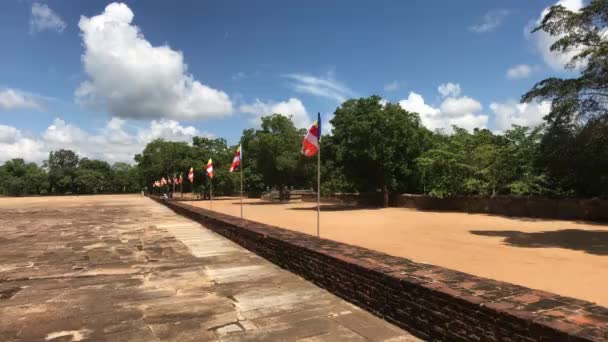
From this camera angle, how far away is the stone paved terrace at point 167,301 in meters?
4.31

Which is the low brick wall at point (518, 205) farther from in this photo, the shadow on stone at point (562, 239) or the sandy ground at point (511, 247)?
the shadow on stone at point (562, 239)

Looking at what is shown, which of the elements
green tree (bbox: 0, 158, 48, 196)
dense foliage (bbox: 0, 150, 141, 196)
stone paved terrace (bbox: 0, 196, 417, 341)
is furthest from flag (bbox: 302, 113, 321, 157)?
green tree (bbox: 0, 158, 48, 196)

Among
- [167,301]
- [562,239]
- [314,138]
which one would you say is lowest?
[562,239]

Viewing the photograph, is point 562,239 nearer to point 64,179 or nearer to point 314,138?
point 314,138

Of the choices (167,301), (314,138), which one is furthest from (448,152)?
(167,301)

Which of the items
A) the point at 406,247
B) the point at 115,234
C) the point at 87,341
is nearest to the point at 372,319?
the point at 87,341

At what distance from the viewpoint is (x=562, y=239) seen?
1241 centimetres

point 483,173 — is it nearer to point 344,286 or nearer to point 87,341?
point 344,286

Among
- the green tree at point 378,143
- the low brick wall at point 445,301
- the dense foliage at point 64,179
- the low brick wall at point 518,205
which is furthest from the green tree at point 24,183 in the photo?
the low brick wall at point 445,301

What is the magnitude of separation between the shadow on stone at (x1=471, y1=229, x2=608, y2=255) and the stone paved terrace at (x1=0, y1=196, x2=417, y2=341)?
7597 mm

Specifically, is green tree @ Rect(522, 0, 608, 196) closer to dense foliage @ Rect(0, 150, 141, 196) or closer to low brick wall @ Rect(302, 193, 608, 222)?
low brick wall @ Rect(302, 193, 608, 222)

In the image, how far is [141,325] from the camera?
14.9 feet

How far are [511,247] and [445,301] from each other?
8203mm

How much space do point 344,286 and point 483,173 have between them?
70.7 feet
